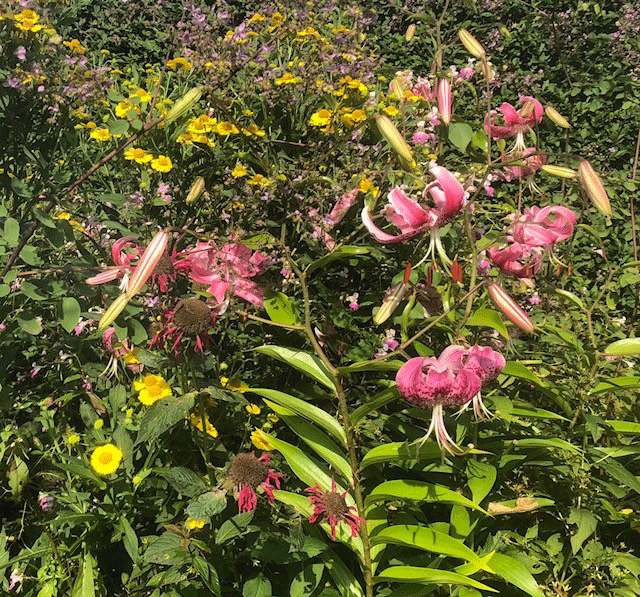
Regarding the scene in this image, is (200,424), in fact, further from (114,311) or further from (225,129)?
(225,129)

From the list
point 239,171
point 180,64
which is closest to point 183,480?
point 239,171

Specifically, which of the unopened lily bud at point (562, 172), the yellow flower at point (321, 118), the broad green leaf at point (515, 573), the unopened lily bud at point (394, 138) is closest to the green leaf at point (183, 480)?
the broad green leaf at point (515, 573)

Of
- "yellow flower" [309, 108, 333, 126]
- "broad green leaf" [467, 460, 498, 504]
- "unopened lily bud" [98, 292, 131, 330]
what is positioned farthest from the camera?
"yellow flower" [309, 108, 333, 126]

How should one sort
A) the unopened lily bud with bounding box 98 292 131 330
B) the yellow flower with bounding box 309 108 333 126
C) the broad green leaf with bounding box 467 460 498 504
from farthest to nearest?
1. the yellow flower with bounding box 309 108 333 126
2. the broad green leaf with bounding box 467 460 498 504
3. the unopened lily bud with bounding box 98 292 131 330

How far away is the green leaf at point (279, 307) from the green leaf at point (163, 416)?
0.96 feet

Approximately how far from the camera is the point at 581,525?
4.43ft

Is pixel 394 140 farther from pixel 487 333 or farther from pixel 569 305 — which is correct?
pixel 569 305

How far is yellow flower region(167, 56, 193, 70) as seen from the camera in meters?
2.15

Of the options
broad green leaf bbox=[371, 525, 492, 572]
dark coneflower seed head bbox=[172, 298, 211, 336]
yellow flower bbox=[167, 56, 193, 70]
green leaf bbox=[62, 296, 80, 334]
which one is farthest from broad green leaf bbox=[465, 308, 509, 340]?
yellow flower bbox=[167, 56, 193, 70]

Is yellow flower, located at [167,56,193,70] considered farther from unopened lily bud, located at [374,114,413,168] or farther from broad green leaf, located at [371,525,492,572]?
broad green leaf, located at [371,525,492,572]

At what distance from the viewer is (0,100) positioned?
4.39ft

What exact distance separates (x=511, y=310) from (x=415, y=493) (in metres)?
0.37

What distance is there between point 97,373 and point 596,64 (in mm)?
2893

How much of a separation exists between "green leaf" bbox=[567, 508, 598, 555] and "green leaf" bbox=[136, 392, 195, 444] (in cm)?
76
